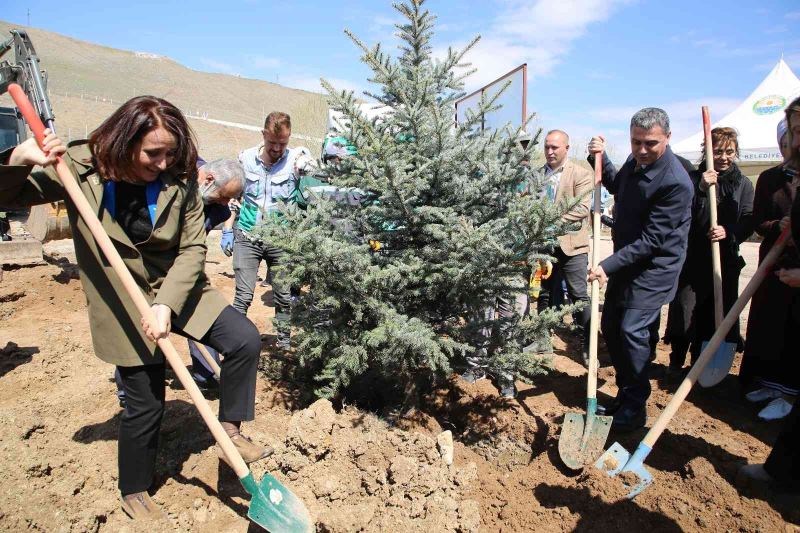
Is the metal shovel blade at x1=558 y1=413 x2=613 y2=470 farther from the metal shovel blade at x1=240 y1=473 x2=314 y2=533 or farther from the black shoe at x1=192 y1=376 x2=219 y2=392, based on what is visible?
the black shoe at x1=192 y1=376 x2=219 y2=392

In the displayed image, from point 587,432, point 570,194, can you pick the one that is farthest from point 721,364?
point 570,194

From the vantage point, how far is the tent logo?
12484mm

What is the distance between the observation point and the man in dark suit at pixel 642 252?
3416 mm

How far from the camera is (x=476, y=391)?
4043mm

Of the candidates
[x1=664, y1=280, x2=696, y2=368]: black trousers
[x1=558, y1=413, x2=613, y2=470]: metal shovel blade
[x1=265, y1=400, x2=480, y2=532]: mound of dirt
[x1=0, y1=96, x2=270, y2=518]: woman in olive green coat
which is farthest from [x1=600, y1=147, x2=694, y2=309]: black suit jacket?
[x1=0, y1=96, x2=270, y2=518]: woman in olive green coat

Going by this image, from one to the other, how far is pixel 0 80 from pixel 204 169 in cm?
776

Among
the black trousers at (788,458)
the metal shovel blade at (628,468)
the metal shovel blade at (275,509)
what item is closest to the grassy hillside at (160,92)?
the metal shovel blade at (628,468)

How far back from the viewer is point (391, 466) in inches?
108

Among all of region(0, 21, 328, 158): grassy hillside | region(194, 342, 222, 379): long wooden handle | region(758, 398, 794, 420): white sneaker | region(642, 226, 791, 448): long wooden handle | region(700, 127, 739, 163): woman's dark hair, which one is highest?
region(0, 21, 328, 158): grassy hillside

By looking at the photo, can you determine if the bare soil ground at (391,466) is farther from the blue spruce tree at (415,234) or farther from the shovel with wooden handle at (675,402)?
the blue spruce tree at (415,234)

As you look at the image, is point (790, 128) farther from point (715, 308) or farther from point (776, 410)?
point (776, 410)

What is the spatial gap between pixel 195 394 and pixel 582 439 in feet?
7.79

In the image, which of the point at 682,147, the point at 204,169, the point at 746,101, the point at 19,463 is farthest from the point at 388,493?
the point at 746,101

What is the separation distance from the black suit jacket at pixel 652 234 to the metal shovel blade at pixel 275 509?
244cm
